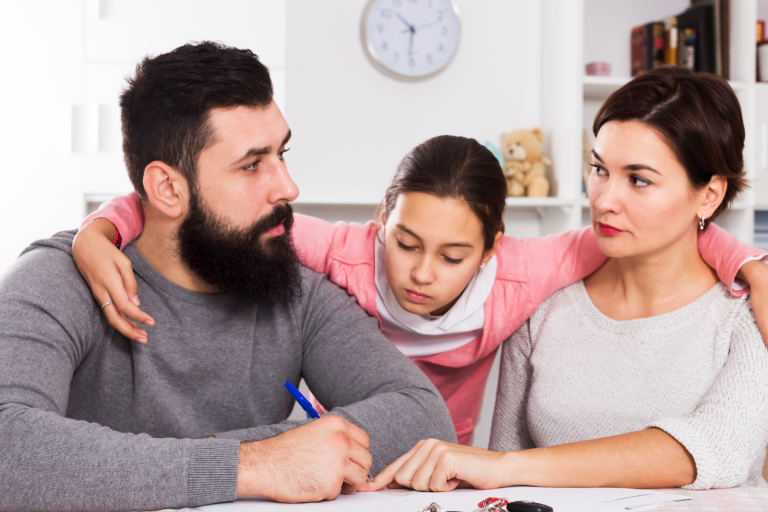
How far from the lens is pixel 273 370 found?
130cm

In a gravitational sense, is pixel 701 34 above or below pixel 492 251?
above

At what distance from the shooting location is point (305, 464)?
86 cm

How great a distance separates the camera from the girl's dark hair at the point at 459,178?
4.26 ft

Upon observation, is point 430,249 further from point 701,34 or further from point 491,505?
point 701,34

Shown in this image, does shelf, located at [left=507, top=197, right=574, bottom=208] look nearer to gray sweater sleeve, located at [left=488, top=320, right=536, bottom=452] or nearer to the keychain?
gray sweater sleeve, located at [left=488, top=320, right=536, bottom=452]

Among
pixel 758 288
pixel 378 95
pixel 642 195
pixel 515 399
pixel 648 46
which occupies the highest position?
pixel 648 46

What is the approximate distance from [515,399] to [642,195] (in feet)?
1.65

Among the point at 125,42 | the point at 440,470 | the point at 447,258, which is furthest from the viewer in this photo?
the point at 125,42

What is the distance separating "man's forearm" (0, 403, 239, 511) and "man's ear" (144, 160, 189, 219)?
0.54 m

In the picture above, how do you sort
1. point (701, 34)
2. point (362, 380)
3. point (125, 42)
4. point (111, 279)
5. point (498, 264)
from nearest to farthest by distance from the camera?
point (111, 279)
point (362, 380)
point (498, 264)
point (125, 42)
point (701, 34)

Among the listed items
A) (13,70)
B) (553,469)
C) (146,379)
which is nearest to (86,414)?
(146,379)

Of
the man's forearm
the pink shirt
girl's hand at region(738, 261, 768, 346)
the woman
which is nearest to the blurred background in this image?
the pink shirt

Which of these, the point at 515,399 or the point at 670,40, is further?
the point at 670,40

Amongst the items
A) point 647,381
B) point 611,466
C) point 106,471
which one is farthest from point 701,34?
point 106,471
